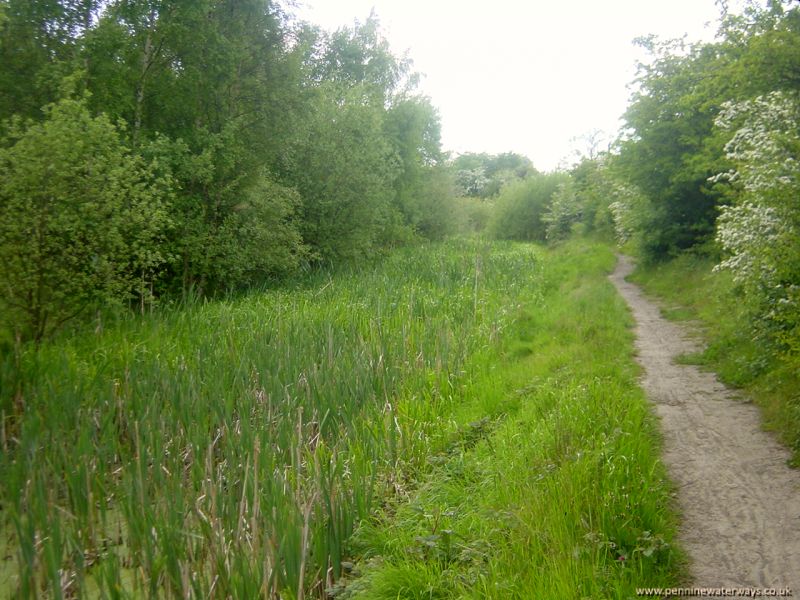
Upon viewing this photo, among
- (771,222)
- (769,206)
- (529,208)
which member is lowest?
(771,222)

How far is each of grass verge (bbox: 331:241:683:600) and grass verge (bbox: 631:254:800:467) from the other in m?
1.25

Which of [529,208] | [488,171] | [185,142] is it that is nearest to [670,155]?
[185,142]

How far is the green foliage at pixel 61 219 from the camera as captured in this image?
8.39m

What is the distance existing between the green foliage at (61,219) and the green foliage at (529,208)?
1479 inches

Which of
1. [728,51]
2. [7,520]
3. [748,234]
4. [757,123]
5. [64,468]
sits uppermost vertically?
[728,51]

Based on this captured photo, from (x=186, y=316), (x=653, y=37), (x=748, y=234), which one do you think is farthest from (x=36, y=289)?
(x=653, y=37)

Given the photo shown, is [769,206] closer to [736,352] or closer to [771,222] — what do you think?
[771,222]

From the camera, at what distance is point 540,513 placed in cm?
425

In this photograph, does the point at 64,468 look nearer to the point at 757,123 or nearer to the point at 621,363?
the point at 621,363

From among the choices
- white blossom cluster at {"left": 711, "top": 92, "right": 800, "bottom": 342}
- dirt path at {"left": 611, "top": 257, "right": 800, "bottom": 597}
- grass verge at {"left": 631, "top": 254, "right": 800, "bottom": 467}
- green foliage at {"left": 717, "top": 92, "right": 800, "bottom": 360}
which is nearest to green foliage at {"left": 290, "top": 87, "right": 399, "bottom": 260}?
grass verge at {"left": 631, "top": 254, "right": 800, "bottom": 467}

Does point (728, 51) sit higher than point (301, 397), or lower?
higher

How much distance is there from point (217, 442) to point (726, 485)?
15.7 feet

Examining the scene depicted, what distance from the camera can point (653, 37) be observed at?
63.5 feet

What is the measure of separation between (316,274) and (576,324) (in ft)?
34.5
